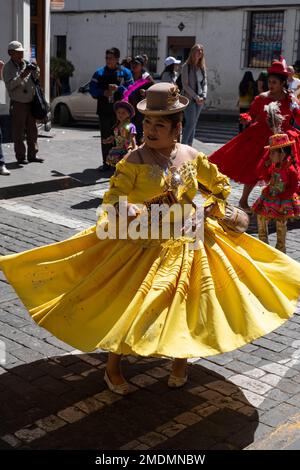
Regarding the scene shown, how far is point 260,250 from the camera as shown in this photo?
4.70 m

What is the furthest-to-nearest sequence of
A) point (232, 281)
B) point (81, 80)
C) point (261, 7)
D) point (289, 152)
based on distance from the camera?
point (81, 80) → point (261, 7) → point (289, 152) → point (232, 281)

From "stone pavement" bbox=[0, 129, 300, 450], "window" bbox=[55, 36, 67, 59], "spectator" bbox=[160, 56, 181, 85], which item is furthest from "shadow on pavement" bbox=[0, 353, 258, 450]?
"window" bbox=[55, 36, 67, 59]

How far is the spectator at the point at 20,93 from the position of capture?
1159 cm

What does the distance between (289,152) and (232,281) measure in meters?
3.48

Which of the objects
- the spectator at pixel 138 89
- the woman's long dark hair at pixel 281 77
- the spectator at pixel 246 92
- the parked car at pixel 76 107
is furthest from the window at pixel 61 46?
the woman's long dark hair at pixel 281 77

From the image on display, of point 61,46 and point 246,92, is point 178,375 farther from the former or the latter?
point 61,46

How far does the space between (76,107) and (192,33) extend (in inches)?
365

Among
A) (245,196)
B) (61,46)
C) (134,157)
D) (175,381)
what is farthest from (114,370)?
(61,46)

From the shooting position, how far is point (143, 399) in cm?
440

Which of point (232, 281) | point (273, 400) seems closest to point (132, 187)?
point (232, 281)

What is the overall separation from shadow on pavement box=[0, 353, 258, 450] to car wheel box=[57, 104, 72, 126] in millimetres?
15563

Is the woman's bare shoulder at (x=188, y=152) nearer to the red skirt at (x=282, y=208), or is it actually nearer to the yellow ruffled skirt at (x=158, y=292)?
the yellow ruffled skirt at (x=158, y=292)

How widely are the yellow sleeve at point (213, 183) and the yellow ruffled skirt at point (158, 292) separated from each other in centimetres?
13
